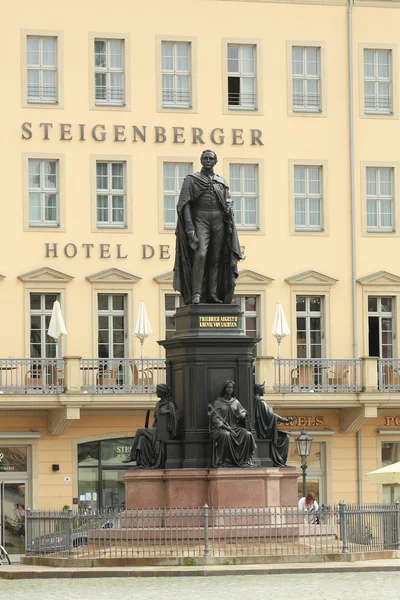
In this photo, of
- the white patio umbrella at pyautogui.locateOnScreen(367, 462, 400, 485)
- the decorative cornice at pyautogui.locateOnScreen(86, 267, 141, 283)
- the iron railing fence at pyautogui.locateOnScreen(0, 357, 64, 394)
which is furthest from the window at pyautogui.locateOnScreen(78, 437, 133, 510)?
Result: the white patio umbrella at pyautogui.locateOnScreen(367, 462, 400, 485)

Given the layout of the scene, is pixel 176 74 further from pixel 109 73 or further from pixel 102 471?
pixel 102 471

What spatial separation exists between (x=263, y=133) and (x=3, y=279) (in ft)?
25.9

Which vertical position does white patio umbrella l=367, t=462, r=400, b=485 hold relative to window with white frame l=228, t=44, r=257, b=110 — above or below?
below

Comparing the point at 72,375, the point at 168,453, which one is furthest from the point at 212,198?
the point at 72,375

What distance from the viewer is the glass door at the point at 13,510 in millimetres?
49156

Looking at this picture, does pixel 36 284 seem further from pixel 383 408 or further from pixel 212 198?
pixel 212 198

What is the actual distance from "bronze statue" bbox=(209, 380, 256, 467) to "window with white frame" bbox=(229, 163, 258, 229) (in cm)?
2281

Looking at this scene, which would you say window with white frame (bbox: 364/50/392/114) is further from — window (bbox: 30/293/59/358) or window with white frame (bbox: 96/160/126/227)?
window (bbox: 30/293/59/358)

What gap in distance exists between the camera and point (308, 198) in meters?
52.5

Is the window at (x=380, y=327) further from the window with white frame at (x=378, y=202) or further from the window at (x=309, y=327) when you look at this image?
the window with white frame at (x=378, y=202)

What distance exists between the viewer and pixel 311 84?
52.8 m

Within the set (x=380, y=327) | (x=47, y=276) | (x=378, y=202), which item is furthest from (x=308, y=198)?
(x=47, y=276)

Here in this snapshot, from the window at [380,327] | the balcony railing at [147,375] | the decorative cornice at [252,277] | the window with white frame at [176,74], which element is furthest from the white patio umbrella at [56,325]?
the window at [380,327]

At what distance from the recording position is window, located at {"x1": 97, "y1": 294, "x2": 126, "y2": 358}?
166 feet
